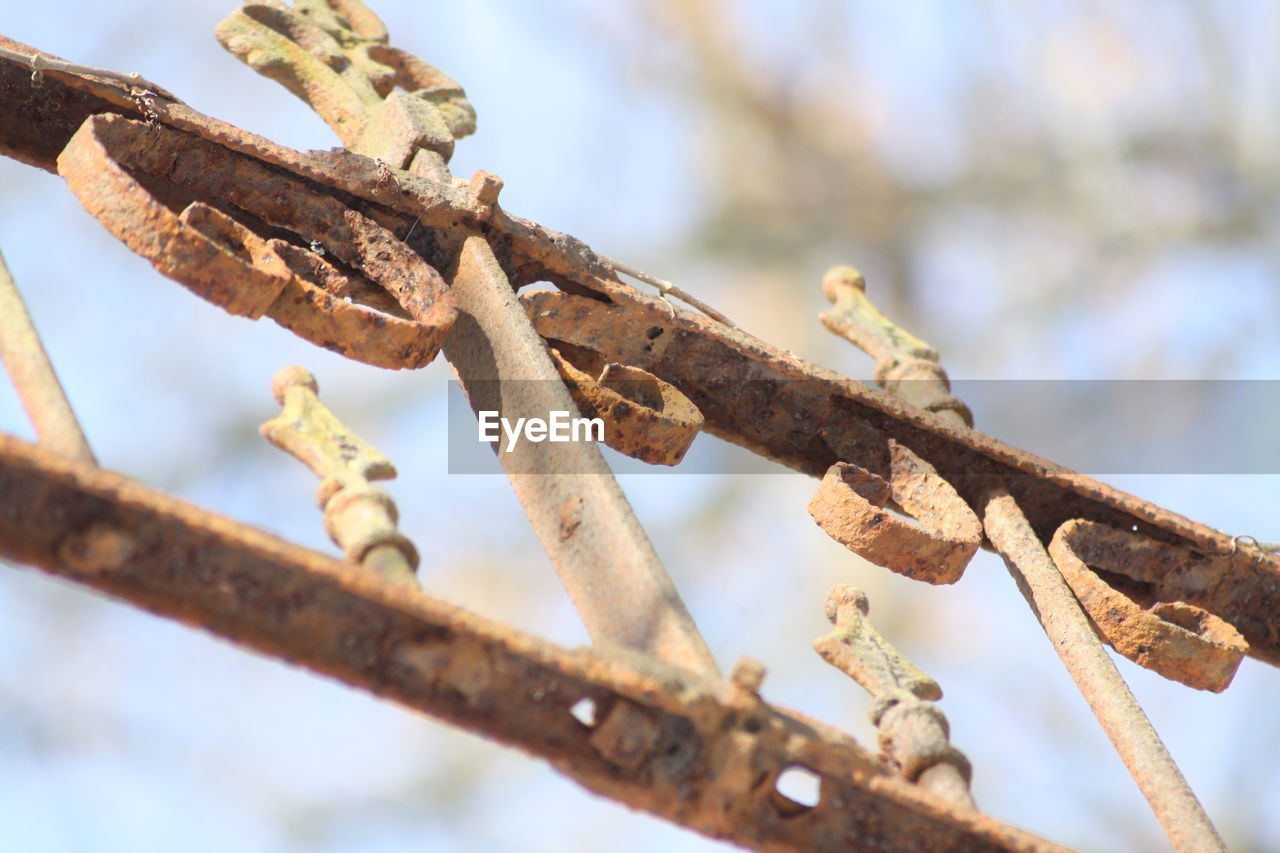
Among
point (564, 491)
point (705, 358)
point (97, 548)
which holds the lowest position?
point (97, 548)

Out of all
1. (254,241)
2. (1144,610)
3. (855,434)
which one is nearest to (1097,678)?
(1144,610)

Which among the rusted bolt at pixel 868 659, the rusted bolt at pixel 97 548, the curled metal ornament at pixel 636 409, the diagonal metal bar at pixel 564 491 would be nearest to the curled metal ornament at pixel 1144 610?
the rusted bolt at pixel 868 659

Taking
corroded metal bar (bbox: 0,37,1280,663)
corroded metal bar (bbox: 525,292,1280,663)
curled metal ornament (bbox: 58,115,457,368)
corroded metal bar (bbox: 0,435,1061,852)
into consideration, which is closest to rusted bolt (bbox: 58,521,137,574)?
corroded metal bar (bbox: 0,435,1061,852)

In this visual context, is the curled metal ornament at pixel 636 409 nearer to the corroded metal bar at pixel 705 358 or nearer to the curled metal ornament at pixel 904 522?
the corroded metal bar at pixel 705 358

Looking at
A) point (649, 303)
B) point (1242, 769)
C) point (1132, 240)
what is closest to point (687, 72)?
point (1132, 240)

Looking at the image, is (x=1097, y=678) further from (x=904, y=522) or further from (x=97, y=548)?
(x=97, y=548)

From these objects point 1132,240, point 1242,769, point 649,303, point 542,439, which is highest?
point 1132,240

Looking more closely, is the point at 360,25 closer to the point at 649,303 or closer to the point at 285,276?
the point at 649,303
